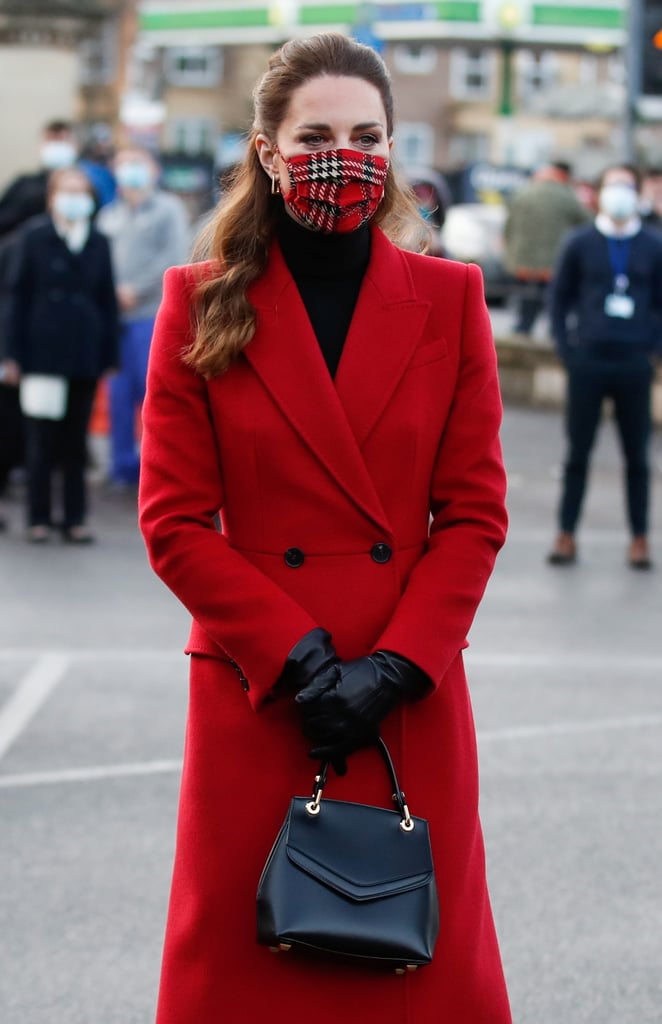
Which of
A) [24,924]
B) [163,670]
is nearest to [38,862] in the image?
[24,924]

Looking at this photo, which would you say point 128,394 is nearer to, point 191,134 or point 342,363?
point 342,363

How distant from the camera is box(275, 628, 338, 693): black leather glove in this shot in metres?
2.99

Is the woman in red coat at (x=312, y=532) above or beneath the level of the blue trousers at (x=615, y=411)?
above

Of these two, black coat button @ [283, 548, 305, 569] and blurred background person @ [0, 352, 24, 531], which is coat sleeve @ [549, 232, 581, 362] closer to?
blurred background person @ [0, 352, 24, 531]

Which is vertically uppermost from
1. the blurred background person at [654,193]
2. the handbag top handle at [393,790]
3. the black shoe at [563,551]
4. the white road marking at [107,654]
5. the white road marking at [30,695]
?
the handbag top handle at [393,790]

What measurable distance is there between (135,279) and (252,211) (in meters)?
9.64

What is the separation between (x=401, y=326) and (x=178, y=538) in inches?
21.0

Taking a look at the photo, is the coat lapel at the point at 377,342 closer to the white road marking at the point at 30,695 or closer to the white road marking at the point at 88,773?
the white road marking at the point at 88,773

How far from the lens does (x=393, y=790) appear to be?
3.07 m

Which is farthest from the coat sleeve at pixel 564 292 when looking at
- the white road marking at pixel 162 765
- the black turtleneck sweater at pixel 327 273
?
the black turtleneck sweater at pixel 327 273

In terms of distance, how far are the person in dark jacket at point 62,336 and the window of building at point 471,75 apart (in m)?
60.7

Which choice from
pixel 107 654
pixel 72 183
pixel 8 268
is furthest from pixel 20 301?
pixel 107 654

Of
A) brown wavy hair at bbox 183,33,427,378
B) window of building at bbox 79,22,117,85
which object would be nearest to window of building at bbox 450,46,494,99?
window of building at bbox 79,22,117,85

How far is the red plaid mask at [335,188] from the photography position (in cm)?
309
